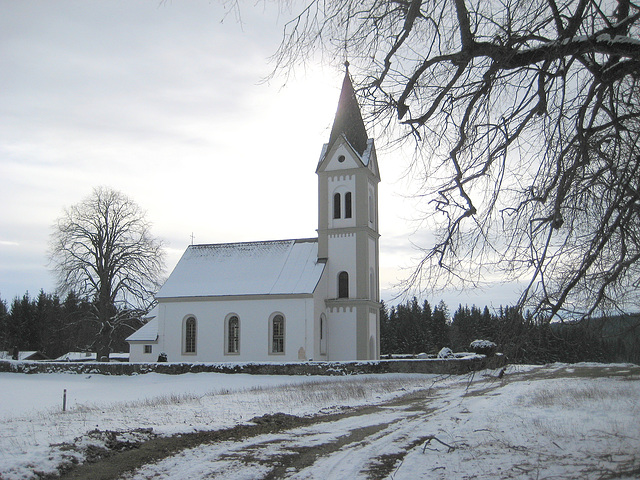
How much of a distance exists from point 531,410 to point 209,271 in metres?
31.1

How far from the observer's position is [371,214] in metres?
40.5

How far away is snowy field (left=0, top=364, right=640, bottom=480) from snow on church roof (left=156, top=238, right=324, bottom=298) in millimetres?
18794

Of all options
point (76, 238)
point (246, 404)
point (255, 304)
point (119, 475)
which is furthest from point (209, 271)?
point (119, 475)

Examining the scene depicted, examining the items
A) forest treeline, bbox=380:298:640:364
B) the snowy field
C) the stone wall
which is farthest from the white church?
forest treeline, bbox=380:298:640:364

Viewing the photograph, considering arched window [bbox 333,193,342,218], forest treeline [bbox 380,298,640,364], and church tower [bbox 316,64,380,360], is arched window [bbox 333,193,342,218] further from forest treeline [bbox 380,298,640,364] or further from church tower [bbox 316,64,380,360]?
forest treeline [bbox 380,298,640,364]

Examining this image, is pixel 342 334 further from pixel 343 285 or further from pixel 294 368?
pixel 294 368

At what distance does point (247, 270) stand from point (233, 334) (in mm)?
4418

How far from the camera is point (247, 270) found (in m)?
40.9

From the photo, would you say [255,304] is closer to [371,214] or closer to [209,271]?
[209,271]

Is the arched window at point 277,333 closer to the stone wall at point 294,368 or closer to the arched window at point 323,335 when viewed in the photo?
the arched window at point 323,335

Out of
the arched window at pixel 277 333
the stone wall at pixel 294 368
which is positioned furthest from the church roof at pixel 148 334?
the arched window at pixel 277 333

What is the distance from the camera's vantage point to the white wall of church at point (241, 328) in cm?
3691

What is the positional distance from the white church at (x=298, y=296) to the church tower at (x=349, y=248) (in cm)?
6

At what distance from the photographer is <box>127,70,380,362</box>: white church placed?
37.3 m
